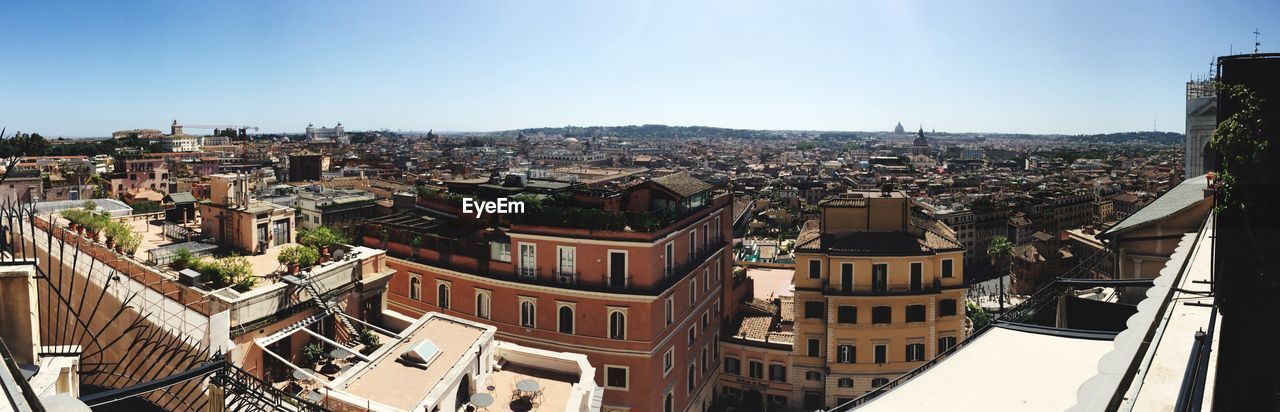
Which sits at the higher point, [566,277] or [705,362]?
[566,277]

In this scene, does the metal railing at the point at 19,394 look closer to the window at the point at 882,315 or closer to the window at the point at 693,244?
the window at the point at 693,244

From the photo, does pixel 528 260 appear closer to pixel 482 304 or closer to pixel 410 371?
pixel 482 304

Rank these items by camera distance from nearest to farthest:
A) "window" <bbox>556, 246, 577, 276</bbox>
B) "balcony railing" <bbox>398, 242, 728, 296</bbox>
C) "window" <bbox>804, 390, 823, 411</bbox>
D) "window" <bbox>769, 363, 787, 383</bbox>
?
"balcony railing" <bbox>398, 242, 728, 296</bbox> < "window" <bbox>556, 246, 577, 276</bbox> < "window" <bbox>804, 390, 823, 411</bbox> < "window" <bbox>769, 363, 787, 383</bbox>

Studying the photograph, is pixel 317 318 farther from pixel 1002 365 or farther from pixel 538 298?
pixel 1002 365

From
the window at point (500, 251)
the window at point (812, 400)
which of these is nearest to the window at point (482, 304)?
the window at point (500, 251)

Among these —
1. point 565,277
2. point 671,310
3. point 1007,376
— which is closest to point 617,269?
point 565,277

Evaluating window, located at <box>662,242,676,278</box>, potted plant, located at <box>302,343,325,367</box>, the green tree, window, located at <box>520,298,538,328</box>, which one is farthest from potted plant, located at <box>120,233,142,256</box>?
the green tree

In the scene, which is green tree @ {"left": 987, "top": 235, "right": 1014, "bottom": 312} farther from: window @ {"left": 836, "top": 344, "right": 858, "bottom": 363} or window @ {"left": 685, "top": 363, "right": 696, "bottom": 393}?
window @ {"left": 685, "top": 363, "right": 696, "bottom": 393}

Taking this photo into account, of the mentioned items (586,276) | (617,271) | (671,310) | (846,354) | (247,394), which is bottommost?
(846,354)
